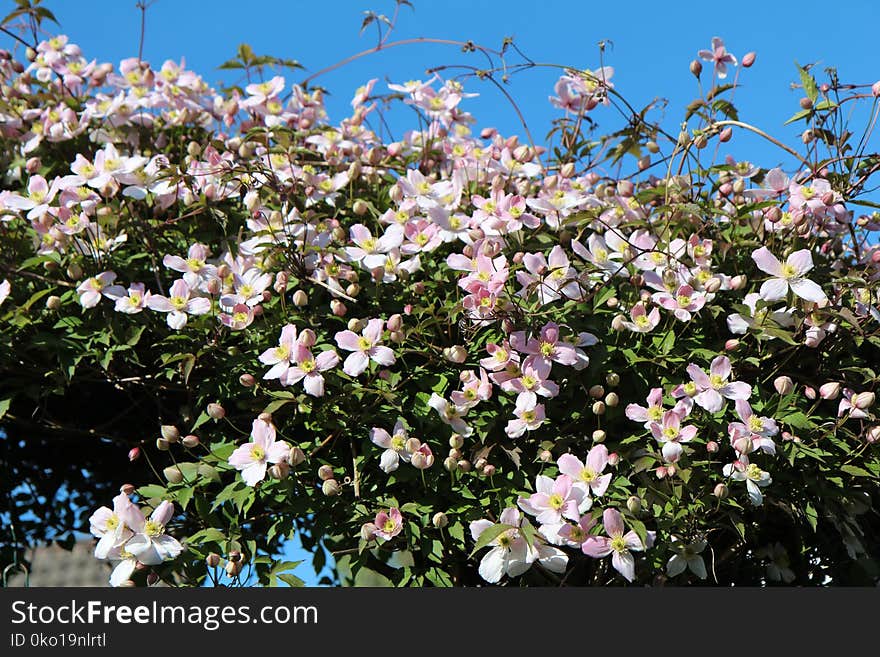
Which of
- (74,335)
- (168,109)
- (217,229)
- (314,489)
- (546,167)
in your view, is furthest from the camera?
(168,109)

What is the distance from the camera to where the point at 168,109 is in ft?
7.82

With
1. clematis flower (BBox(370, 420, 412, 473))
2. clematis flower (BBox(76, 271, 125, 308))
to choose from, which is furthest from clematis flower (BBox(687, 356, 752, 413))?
clematis flower (BBox(76, 271, 125, 308))

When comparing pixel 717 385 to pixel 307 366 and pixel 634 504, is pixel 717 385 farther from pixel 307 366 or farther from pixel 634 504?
pixel 307 366

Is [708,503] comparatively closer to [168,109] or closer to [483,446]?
[483,446]

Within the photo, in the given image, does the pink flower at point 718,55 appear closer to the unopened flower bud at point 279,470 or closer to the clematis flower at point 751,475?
the clematis flower at point 751,475

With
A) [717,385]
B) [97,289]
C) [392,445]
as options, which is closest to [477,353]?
[392,445]

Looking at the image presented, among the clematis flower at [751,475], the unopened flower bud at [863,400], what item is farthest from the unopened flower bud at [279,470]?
the unopened flower bud at [863,400]

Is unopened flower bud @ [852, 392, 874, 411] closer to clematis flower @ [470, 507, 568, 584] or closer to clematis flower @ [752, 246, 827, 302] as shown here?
clematis flower @ [752, 246, 827, 302]

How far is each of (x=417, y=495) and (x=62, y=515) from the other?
1.32 meters

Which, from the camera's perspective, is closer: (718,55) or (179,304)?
(179,304)

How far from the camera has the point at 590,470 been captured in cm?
149

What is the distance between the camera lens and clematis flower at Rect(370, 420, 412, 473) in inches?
60.0

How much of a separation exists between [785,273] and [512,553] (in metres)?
0.71

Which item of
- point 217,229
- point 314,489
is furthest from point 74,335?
point 314,489
